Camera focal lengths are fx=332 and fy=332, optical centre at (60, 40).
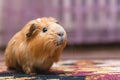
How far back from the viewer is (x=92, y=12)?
2.96 meters

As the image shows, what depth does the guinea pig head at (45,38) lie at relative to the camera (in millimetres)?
1382

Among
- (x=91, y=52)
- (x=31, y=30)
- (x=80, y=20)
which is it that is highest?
(x=80, y=20)

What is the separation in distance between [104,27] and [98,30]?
62 mm

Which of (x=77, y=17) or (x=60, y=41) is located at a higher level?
(x=77, y=17)

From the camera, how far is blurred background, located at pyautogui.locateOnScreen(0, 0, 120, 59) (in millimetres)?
2951

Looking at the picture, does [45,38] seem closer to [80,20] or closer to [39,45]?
[39,45]

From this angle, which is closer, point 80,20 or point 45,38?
point 45,38

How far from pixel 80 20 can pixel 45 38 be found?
158 cm

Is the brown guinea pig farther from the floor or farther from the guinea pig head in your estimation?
the floor

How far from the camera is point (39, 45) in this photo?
141 cm

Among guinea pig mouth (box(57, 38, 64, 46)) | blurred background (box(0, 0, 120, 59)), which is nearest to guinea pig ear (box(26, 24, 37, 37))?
guinea pig mouth (box(57, 38, 64, 46))

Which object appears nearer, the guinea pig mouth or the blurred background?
the guinea pig mouth

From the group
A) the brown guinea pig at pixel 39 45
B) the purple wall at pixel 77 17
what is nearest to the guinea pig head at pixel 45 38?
the brown guinea pig at pixel 39 45

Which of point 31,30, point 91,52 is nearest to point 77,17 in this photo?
point 91,52
